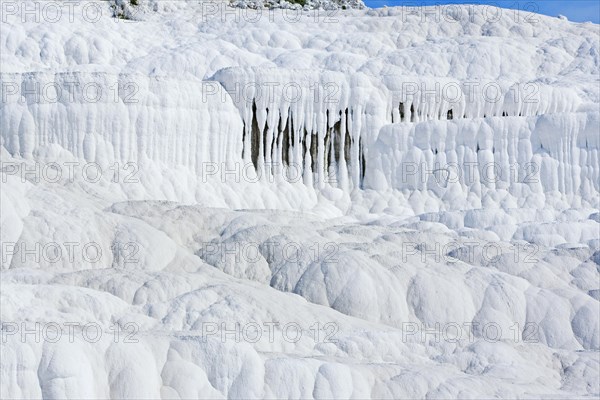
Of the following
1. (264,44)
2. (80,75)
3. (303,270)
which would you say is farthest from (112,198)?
(264,44)

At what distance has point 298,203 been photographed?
86.7 ft

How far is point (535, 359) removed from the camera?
47.5ft

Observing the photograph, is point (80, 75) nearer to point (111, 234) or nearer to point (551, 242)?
point (111, 234)

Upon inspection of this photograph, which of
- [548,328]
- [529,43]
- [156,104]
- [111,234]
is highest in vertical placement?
[529,43]

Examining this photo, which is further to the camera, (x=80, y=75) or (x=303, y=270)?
(x=80, y=75)

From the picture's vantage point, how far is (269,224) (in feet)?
62.3

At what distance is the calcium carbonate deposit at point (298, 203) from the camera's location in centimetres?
1237

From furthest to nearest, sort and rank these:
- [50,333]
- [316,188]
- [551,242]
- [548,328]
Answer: [316,188] → [551,242] → [548,328] → [50,333]

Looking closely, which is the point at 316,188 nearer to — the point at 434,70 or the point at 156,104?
the point at 156,104

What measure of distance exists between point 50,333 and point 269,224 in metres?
8.09

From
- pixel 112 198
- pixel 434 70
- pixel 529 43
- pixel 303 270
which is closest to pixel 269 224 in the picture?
pixel 303 270

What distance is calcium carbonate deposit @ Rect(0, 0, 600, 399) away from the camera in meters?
12.4

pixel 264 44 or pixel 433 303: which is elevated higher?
pixel 264 44

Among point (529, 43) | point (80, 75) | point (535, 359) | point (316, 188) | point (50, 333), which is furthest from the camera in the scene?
point (529, 43)
